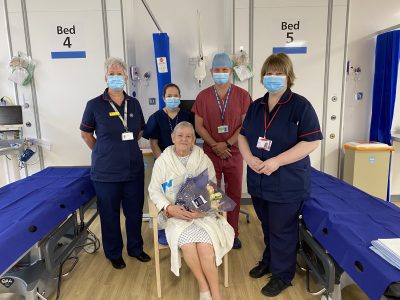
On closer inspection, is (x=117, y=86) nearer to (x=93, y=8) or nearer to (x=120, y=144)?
(x=120, y=144)

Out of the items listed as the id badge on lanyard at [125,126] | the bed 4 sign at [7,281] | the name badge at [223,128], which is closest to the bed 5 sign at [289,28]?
the name badge at [223,128]

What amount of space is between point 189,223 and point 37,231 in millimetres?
883

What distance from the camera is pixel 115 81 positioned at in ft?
6.98

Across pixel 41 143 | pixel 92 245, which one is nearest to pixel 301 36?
pixel 92 245

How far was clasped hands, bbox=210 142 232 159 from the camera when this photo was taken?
2.41 meters

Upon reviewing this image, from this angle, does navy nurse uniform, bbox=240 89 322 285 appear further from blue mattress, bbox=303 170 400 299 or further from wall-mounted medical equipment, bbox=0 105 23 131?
wall-mounted medical equipment, bbox=0 105 23 131

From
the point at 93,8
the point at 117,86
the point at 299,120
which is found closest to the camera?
the point at 299,120

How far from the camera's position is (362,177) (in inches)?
137

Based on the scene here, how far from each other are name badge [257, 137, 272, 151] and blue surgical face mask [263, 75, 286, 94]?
304 millimetres

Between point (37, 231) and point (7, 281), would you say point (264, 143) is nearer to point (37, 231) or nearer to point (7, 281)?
point (37, 231)

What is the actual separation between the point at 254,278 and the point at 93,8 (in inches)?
126

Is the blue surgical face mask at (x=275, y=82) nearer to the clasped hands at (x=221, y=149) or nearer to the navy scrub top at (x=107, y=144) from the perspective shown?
the clasped hands at (x=221, y=149)

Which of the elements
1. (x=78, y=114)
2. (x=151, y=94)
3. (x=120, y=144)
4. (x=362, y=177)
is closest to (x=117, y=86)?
(x=120, y=144)

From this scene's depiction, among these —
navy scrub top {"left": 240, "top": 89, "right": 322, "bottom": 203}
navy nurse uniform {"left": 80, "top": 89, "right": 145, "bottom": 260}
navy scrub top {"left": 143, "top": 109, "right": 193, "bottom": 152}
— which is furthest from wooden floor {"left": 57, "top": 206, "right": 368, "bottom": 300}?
navy scrub top {"left": 143, "top": 109, "right": 193, "bottom": 152}
